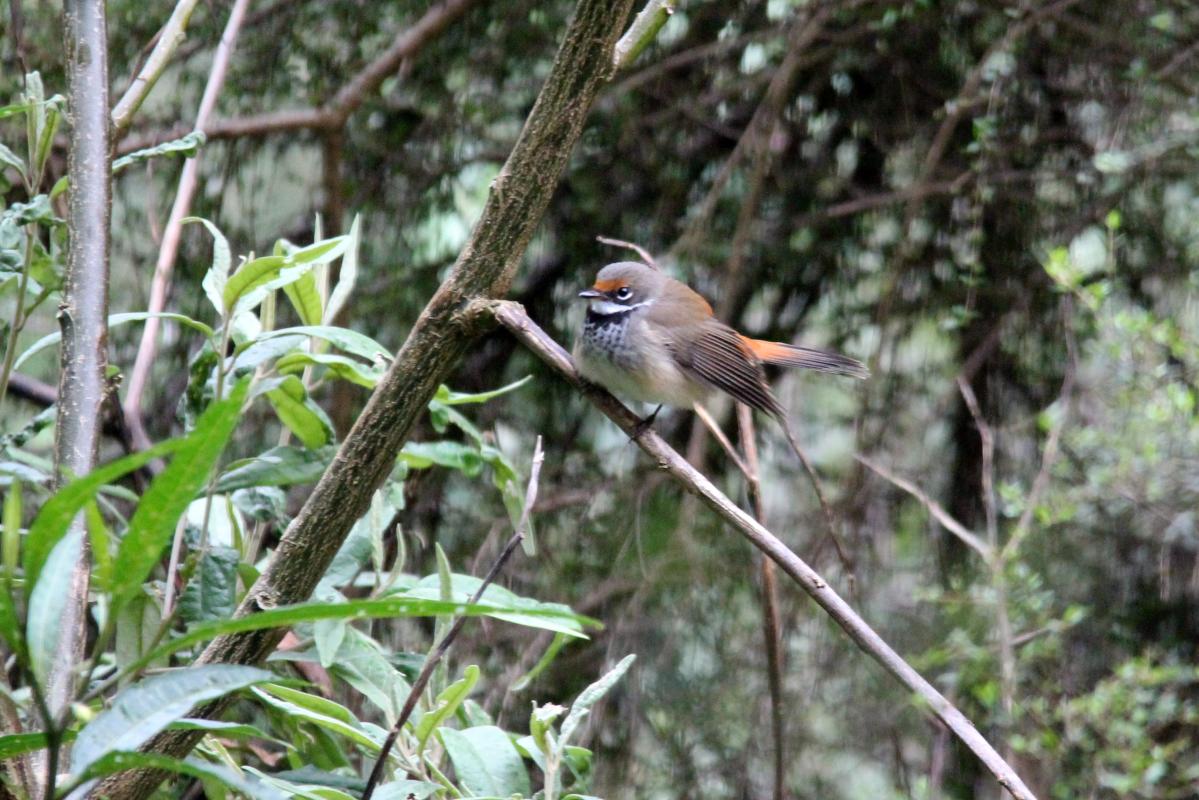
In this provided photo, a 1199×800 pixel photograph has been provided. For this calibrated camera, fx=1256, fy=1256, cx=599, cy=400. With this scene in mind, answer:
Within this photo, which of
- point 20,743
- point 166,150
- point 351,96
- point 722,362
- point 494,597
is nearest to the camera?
point 20,743

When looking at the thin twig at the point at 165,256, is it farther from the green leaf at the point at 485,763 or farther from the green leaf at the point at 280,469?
the green leaf at the point at 485,763

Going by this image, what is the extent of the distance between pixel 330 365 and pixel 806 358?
2.01m

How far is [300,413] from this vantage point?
5.98 ft

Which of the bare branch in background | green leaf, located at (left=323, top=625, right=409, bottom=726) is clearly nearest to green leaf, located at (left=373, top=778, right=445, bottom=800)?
green leaf, located at (left=323, top=625, right=409, bottom=726)

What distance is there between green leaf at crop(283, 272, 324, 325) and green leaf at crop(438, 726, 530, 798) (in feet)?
2.10

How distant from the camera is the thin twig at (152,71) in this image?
166cm

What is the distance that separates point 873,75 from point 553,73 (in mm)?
2596

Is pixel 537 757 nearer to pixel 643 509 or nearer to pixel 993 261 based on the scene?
pixel 643 509

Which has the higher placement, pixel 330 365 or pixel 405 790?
pixel 330 365

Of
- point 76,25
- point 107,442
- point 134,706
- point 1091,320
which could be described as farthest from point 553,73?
point 1091,320

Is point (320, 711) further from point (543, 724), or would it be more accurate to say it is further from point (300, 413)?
point (300, 413)

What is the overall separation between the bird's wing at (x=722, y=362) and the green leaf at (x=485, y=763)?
62.4 inches

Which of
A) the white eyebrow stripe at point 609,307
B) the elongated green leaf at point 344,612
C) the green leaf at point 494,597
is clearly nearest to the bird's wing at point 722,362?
the white eyebrow stripe at point 609,307

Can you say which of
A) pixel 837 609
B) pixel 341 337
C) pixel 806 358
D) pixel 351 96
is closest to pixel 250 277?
pixel 341 337
